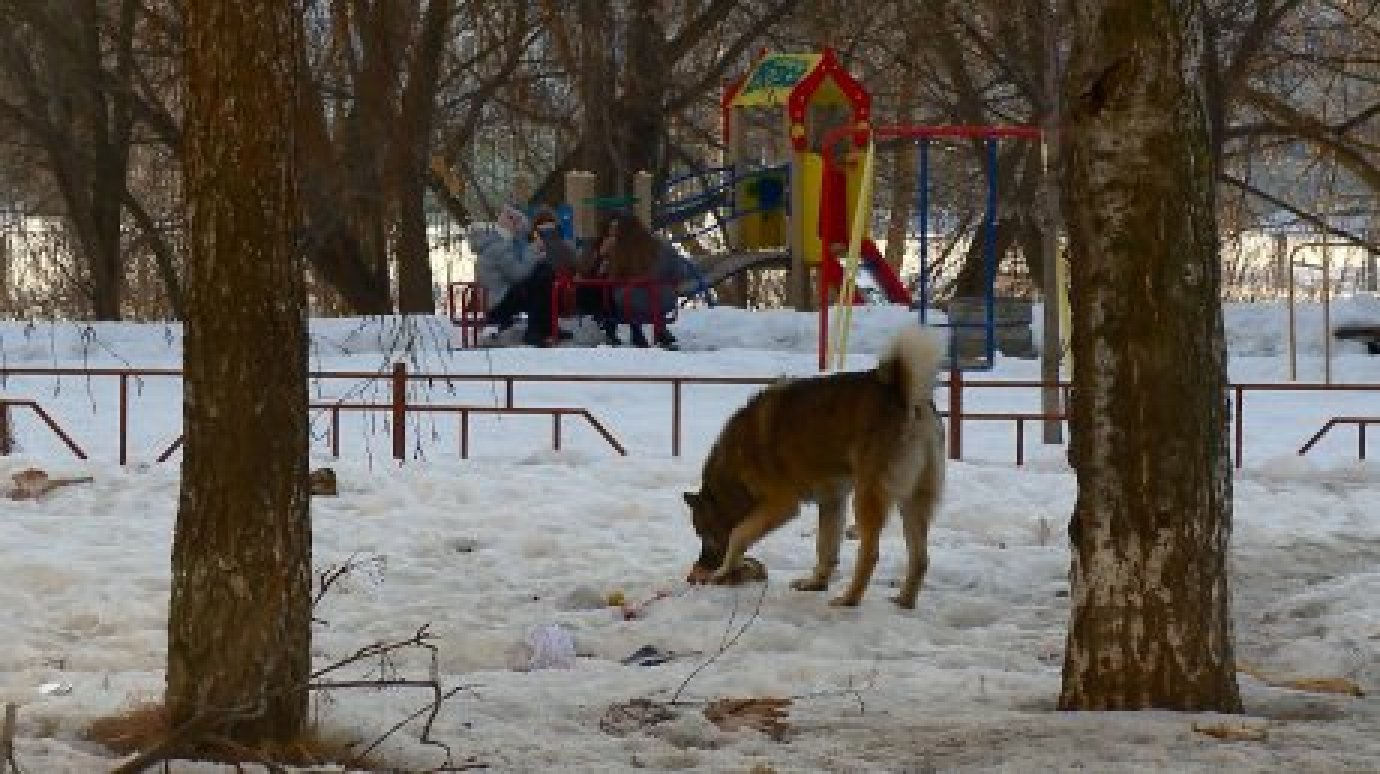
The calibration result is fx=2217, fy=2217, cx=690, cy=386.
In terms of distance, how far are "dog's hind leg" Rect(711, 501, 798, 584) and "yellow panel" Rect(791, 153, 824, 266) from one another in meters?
17.6

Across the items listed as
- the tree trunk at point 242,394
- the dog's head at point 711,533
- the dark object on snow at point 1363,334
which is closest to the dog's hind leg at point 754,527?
the dog's head at point 711,533

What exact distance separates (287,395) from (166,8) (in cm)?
2939

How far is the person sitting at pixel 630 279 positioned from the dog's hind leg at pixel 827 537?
16.0m

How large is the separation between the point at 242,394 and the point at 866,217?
1752 centimetres

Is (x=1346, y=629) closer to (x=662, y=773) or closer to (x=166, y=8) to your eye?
(x=662, y=773)

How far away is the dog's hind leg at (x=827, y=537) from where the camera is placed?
34.5 ft

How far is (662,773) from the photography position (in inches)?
248

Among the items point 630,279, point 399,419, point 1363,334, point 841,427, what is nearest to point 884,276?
point 630,279

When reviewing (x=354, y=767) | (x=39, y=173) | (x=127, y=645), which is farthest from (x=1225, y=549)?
(x=39, y=173)

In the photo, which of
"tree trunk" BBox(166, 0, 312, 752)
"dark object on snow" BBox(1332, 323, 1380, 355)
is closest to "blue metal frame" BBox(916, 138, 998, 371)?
"dark object on snow" BBox(1332, 323, 1380, 355)

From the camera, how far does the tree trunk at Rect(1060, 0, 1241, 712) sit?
6.52 meters

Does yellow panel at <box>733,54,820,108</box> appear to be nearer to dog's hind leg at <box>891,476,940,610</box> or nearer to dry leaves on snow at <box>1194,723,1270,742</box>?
dog's hind leg at <box>891,476,940,610</box>

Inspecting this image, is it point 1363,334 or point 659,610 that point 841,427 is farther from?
point 1363,334

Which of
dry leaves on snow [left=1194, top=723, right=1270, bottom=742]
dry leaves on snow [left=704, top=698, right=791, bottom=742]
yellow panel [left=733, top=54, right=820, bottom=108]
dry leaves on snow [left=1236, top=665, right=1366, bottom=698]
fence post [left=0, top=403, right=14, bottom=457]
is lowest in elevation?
dry leaves on snow [left=1236, top=665, right=1366, bottom=698]
